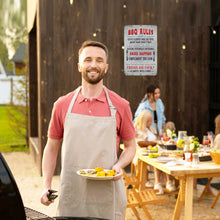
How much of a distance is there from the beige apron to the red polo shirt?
0.14ft

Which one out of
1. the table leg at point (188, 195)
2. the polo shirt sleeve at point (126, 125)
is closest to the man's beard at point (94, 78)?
the polo shirt sleeve at point (126, 125)

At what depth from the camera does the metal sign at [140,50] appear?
26.3 feet

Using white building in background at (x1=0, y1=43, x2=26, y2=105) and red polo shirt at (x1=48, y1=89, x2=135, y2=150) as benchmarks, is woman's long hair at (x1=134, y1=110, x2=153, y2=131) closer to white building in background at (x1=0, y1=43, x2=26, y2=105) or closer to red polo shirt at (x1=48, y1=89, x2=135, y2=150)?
red polo shirt at (x1=48, y1=89, x2=135, y2=150)

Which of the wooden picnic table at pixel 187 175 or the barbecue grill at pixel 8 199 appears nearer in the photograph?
the barbecue grill at pixel 8 199

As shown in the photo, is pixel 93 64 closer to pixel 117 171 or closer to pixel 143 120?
pixel 117 171

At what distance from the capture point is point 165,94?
8320mm

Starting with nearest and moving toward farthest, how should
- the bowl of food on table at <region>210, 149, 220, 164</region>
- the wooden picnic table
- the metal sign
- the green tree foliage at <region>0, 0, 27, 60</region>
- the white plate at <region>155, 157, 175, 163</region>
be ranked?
the wooden picnic table < the bowl of food on table at <region>210, 149, 220, 164</region> < the white plate at <region>155, 157, 175, 163</region> < the metal sign < the green tree foliage at <region>0, 0, 27, 60</region>

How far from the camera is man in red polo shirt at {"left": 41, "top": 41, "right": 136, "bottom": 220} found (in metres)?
2.50

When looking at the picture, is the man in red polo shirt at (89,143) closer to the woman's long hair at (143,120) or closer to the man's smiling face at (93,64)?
the man's smiling face at (93,64)

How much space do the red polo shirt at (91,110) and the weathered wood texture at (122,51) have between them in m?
5.24

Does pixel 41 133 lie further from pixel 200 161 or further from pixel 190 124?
pixel 200 161

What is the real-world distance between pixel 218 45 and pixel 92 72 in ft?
21.0

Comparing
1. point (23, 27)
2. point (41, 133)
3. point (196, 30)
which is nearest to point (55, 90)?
point (41, 133)

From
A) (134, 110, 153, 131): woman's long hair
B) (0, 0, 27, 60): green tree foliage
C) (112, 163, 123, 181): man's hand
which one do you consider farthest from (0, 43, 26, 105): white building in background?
(112, 163, 123, 181): man's hand
